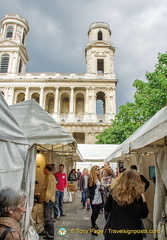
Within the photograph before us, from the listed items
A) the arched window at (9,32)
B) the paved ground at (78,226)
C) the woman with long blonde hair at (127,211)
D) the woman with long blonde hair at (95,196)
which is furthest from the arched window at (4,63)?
the woman with long blonde hair at (127,211)

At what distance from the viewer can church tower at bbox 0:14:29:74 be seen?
30297 mm

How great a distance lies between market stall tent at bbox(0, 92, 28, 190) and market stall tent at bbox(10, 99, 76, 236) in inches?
14.6

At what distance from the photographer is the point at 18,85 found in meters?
28.9

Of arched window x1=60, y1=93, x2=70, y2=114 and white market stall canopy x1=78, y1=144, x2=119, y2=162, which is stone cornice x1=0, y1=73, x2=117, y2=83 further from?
white market stall canopy x1=78, y1=144, x2=119, y2=162

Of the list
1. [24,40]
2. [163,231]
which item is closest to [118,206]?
[163,231]

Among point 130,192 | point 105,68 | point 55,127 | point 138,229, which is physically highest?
point 105,68

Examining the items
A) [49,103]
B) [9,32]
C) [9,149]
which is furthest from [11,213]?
[9,32]

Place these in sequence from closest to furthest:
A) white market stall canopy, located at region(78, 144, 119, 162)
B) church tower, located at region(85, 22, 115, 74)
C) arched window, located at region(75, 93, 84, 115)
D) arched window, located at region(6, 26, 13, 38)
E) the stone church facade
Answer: white market stall canopy, located at region(78, 144, 119, 162) < the stone church facade < church tower, located at region(85, 22, 115, 74) < arched window, located at region(75, 93, 84, 115) < arched window, located at region(6, 26, 13, 38)

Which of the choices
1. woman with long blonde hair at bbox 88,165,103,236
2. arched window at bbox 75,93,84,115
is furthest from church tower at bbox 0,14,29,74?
woman with long blonde hair at bbox 88,165,103,236

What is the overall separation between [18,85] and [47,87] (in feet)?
16.6

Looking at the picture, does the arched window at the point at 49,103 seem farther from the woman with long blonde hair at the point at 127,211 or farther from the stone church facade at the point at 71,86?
the woman with long blonde hair at the point at 127,211

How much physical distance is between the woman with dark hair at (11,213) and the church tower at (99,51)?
97.8 feet

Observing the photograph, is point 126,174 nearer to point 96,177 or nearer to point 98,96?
point 96,177

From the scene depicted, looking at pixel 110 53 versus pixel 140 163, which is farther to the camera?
pixel 110 53
